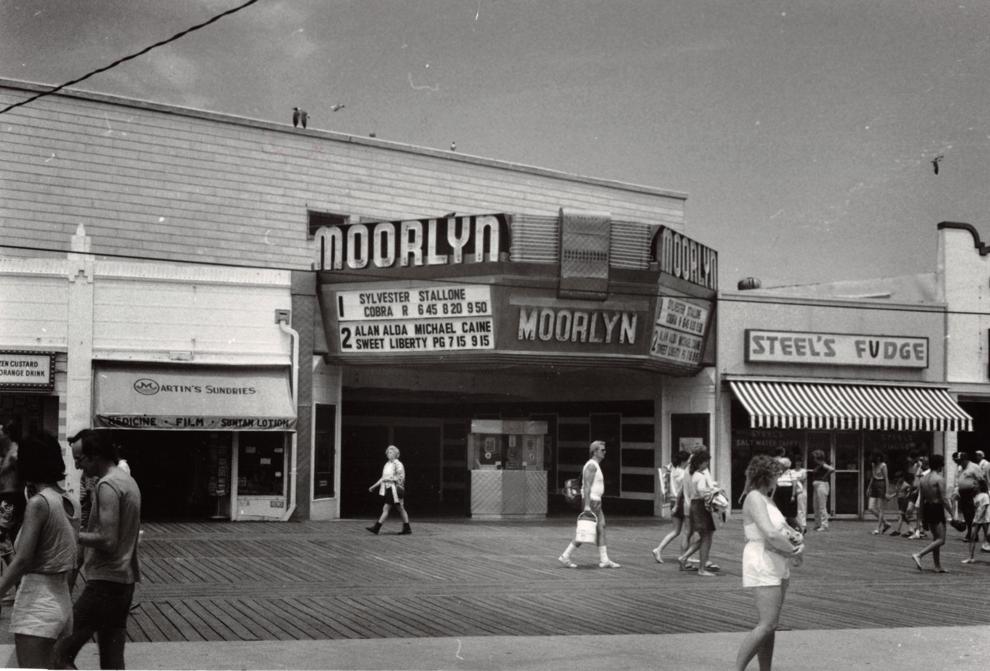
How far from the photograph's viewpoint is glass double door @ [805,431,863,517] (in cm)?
2611

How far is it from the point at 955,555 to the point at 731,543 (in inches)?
146

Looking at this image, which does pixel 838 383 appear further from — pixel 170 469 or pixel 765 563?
pixel 765 563

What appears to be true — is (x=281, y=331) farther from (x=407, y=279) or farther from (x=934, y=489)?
(x=934, y=489)

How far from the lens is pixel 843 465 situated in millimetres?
26406

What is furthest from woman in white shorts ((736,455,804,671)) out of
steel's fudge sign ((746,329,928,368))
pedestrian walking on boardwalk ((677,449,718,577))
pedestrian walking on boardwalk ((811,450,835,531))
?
steel's fudge sign ((746,329,928,368))

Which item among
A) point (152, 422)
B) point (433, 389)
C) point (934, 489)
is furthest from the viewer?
point (433, 389)

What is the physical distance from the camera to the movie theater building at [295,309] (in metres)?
21.9

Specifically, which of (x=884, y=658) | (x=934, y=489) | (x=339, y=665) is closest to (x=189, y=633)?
(x=339, y=665)

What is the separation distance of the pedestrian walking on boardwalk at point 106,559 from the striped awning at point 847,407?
62.6 feet

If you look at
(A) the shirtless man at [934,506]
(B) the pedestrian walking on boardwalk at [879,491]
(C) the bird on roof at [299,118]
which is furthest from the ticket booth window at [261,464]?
(A) the shirtless man at [934,506]

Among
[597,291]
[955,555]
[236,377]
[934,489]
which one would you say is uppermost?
[597,291]

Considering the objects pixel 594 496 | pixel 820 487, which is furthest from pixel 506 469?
pixel 594 496

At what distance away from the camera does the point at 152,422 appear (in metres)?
21.4

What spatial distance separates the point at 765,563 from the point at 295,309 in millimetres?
16654
